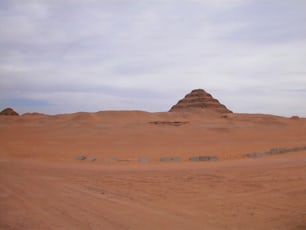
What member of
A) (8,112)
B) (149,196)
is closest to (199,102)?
(8,112)

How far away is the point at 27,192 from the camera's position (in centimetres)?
916

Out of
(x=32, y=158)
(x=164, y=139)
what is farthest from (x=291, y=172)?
(x=164, y=139)

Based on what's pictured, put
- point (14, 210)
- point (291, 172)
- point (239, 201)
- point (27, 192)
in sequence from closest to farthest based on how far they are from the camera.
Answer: point (14, 210)
point (239, 201)
point (27, 192)
point (291, 172)

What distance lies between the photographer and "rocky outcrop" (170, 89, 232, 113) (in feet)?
312

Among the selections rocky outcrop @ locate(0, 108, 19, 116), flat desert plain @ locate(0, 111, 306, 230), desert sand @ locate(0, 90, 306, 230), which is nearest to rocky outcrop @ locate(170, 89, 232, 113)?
rocky outcrop @ locate(0, 108, 19, 116)

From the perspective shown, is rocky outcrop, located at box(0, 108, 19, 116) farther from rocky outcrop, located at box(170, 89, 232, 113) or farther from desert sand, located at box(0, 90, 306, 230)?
desert sand, located at box(0, 90, 306, 230)

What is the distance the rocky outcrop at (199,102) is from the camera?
312 ft

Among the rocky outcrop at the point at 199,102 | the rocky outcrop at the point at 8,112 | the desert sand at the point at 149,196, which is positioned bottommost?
the desert sand at the point at 149,196

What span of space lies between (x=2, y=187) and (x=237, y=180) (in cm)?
691

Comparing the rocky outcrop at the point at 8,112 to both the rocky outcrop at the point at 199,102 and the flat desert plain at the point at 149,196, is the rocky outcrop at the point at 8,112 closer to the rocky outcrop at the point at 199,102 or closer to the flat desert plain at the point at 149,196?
the rocky outcrop at the point at 199,102

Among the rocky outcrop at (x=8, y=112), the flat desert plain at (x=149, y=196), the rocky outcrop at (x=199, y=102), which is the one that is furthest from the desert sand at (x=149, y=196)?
the rocky outcrop at (x=199, y=102)

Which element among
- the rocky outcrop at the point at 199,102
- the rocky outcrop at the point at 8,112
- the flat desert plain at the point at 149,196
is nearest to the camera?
the flat desert plain at the point at 149,196

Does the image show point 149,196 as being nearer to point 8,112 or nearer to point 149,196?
point 149,196

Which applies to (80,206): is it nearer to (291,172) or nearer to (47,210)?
(47,210)
